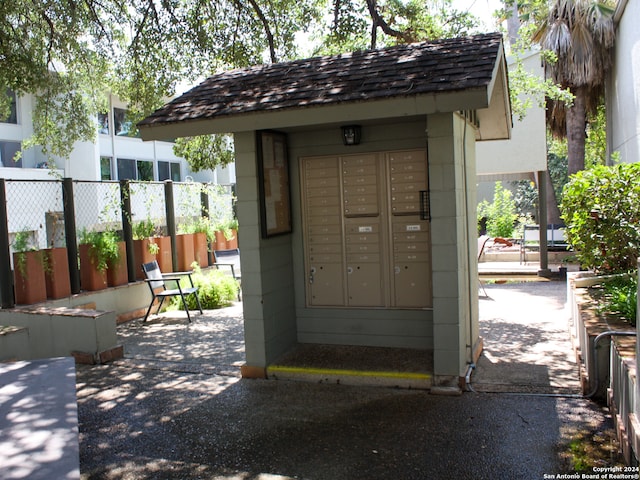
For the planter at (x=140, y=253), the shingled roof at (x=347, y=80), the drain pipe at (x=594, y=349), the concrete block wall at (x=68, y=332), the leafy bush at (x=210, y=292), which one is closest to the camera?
Answer: the drain pipe at (x=594, y=349)

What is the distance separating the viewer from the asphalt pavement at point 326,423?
4.14 meters

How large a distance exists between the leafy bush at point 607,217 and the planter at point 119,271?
684 centimetres

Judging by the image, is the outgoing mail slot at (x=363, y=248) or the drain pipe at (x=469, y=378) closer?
the drain pipe at (x=469, y=378)

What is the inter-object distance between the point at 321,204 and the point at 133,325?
14.1 ft

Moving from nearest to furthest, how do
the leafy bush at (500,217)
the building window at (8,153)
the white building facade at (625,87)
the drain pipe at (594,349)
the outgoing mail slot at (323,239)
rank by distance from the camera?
the drain pipe at (594,349), the outgoing mail slot at (323,239), the white building facade at (625,87), the building window at (8,153), the leafy bush at (500,217)

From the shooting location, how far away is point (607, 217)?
6.53m

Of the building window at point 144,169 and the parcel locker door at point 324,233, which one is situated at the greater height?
the building window at point 144,169

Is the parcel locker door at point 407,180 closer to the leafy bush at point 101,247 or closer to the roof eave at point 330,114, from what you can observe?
the roof eave at point 330,114

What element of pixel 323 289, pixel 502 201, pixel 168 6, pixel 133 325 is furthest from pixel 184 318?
pixel 502 201

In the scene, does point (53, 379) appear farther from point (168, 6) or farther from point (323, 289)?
point (168, 6)

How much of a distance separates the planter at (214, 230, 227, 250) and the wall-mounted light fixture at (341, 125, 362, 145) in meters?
6.80

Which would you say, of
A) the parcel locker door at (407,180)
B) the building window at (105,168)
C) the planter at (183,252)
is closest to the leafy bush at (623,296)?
the parcel locker door at (407,180)

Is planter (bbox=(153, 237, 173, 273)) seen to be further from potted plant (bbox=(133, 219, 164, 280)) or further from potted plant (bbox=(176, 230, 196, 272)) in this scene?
potted plant (bbox=(176, 230, 196, 272))

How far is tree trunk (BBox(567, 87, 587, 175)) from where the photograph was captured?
16.3 m
